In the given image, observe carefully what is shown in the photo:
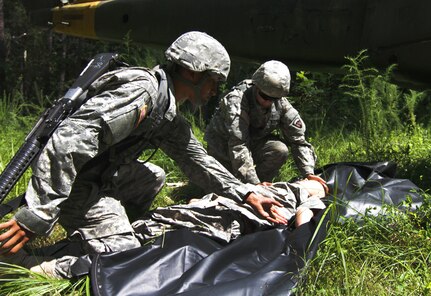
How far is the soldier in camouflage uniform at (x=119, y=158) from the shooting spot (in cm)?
251

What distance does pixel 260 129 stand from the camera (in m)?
4.43

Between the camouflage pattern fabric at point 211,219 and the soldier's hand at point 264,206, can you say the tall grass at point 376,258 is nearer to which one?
the soldier's hand at point 264,206

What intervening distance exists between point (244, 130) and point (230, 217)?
1000mm

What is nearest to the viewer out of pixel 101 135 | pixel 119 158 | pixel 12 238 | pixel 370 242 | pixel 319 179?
pixel 12 238

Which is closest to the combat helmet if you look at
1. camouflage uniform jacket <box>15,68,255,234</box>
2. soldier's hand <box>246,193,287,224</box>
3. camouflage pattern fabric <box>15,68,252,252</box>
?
camouflage pattern fabric <box>15,68,252,252</box>

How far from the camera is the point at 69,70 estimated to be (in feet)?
50.9

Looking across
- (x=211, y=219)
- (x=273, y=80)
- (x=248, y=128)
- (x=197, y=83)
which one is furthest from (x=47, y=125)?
(x=248, y=128)

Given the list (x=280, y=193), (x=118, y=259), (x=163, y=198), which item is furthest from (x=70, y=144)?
(x=163, y=198)

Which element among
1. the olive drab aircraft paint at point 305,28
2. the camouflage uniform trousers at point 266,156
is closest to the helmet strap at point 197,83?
the camouflage uniform trousers at point 266,156

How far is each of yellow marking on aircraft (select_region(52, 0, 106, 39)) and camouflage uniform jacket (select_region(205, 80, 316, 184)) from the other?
3370 mm

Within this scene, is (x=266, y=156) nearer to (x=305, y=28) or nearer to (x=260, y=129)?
(x=260, y=129)

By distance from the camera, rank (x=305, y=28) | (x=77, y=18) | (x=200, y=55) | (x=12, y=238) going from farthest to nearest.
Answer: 1. (x=77, y=18)
2. (x=305, y=28)
3. (x=200, y=55)
4. (x=12, y=238)

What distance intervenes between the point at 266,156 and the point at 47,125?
2133 mm

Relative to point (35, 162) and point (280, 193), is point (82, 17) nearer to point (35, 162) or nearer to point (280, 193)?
point (280, 193)
